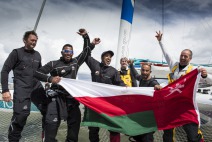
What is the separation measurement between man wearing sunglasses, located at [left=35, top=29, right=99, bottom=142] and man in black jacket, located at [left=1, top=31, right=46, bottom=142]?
26cm

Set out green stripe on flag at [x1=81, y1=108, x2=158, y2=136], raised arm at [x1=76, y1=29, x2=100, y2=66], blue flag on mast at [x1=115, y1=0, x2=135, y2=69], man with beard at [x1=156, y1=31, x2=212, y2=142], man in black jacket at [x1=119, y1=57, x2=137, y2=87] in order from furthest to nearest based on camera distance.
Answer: blue flag on mast at [x1=115, y1=0, x2=135, y2=69], man in black jacket at [x1=119, y1=57, x2=137, y2=87], raised arm at [x1=76, y1=29, x2=100, y2=66], green stripe on flag at [x1=81, y1=108, x2=158, y2=136], man with beard at [x1=156, y1=31, x2=212, y2=142]

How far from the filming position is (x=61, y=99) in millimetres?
3584

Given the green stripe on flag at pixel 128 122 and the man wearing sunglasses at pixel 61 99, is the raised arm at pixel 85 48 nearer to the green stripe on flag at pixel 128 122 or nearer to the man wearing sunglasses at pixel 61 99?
the man wearing sunglasses at pixel 61 99

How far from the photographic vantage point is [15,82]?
3.63m

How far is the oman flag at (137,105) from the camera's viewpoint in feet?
11.6

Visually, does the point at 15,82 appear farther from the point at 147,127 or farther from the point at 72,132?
the point at 147,127

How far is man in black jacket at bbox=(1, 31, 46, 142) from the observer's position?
11.6 ft

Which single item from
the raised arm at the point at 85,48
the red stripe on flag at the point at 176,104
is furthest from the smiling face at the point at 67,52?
the red stripe on flag at the point at 176,104

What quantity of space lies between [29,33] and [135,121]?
2251 mm

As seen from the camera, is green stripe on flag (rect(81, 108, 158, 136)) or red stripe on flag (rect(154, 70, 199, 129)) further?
green stripe on flag (rect(81, 108, 158, 136))

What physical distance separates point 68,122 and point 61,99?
402 millimetres

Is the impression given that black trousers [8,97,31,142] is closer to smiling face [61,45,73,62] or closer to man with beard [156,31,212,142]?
smiling face [61,45,73,62]

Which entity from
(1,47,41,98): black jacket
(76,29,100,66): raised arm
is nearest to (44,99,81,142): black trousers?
(1,47,41,98): black jacket

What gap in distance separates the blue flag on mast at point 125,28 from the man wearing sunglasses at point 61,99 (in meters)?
5.57
